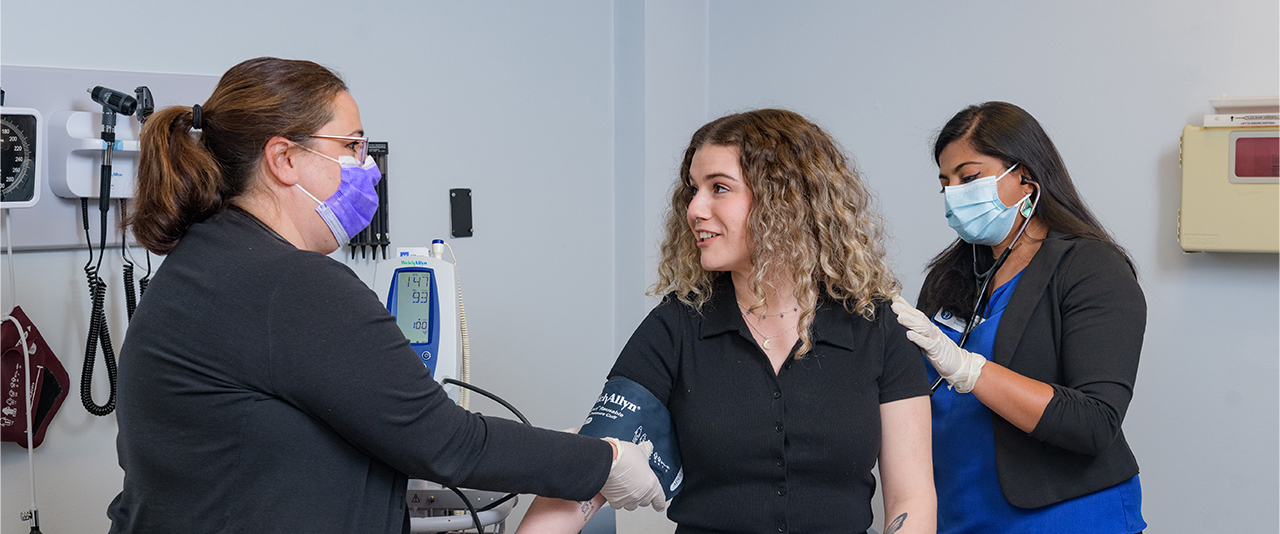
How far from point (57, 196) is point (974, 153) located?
75.3 inches

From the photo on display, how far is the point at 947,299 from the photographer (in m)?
1.75

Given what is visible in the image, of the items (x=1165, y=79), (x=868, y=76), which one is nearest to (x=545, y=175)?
(x=868, y=76)

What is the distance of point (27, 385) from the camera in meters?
1.78

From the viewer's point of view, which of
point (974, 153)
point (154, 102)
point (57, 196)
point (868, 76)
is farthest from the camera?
point (868, 76)

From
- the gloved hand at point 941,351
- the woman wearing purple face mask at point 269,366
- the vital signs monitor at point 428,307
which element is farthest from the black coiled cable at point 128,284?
the gloved hand at point 941,351

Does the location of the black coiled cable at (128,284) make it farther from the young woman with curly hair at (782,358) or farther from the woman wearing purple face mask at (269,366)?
the young woman with curly hair at (782,358)

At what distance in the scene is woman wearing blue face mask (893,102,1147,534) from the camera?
1456 mm

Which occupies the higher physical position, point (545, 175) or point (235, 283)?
point (545, 175)

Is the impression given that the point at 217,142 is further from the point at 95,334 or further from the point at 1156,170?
the point at 1156,170

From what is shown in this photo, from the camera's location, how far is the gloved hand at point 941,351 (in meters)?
1.42

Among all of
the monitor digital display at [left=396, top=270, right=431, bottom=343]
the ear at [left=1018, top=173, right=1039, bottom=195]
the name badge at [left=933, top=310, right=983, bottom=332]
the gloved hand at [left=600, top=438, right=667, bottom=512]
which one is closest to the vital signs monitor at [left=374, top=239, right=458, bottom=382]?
the monitor digital display at [left=396, top=270, right=431, bottom=343]

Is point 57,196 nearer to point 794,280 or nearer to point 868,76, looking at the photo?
point 794,280

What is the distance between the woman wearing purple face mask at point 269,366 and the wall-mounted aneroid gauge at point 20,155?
2.69 feet

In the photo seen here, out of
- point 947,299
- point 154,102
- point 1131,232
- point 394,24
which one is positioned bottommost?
point 947,299
